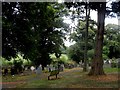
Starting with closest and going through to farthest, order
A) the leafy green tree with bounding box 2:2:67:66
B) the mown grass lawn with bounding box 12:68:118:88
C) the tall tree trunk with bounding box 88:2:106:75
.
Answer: the mown grass lawn with bounding box 12:68:118:88
the tall tree trunk with bounding box 88:2:106:75
the leafy green tree with bounding box 2:2:67:66

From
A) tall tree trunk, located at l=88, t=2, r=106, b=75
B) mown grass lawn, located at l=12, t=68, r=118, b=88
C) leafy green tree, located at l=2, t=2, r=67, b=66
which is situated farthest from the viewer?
leafy green tree, located at l=2, t=2, r=67, b=66

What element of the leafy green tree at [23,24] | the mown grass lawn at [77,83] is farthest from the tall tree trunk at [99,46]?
the leafy green tree at [23,24]

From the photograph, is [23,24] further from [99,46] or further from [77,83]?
[77,83]

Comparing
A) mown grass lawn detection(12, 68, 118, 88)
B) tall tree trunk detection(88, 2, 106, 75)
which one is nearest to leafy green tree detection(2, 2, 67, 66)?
tall tree trunk detection(88, 2, 106, 75)

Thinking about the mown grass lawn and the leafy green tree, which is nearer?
the mown grass lawn

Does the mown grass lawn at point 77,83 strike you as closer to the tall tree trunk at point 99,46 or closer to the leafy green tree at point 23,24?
the tall tree trunk at point 99,46

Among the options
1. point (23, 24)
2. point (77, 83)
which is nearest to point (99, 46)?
point (77, 83)

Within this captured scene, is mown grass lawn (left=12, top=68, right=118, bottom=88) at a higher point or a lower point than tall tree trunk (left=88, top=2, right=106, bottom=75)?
lower

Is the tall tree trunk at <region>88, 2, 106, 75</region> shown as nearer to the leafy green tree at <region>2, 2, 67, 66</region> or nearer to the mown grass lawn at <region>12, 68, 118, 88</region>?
the mown grass lawn at <region>12, 68, 118, 88</region>

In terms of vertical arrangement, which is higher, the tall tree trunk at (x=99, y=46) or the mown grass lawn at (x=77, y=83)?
the tall tree trunk at (x=99, y=46)

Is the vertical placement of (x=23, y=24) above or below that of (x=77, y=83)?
above

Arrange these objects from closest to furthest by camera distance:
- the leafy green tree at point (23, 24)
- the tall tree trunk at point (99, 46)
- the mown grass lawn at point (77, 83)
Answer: the mown grass lawn at point (77, 83)
the tall tree trunk at point (99, 46)
the leafy green tree at point (23, 24)

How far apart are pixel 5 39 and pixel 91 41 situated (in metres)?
37.1

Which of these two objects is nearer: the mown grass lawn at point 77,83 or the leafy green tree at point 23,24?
the mown grass lawn at point 77,83
